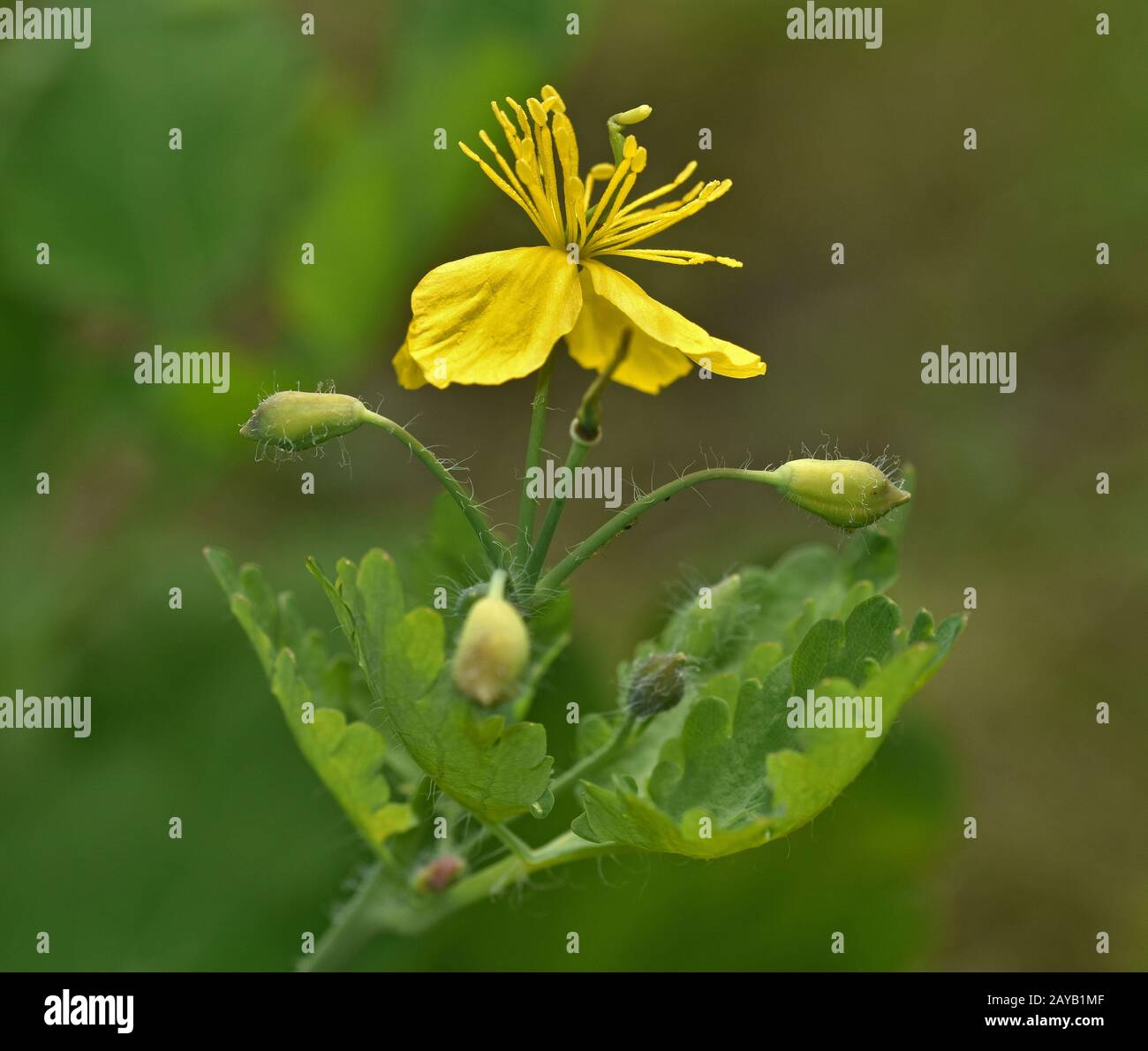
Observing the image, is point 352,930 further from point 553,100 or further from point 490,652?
point 553,100

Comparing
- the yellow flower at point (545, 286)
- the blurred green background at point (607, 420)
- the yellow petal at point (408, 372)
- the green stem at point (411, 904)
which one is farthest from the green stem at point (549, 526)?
the blurred green background at point (607, 420)

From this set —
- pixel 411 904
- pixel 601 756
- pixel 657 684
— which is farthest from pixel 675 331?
pixel 411 904

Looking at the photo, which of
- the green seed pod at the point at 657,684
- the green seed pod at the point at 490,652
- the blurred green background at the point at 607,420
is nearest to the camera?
the green seed pod at the point at 490,652

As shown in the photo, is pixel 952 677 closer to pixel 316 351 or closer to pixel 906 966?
pixel 906 966

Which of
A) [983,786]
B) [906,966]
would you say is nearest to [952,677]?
[983,786]

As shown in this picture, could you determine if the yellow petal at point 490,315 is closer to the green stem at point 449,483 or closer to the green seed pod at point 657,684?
the green stem at point 449,483
